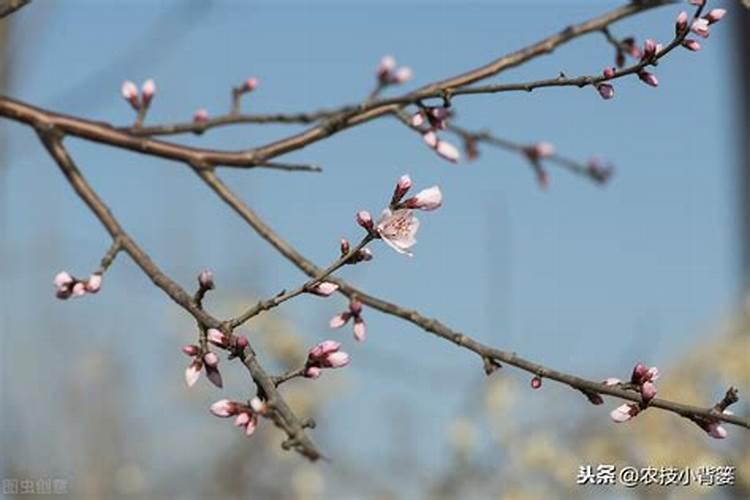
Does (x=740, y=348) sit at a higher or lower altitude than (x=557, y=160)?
higher

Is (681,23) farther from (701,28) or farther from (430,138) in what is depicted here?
(430,138)

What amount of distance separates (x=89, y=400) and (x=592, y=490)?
4.19 m

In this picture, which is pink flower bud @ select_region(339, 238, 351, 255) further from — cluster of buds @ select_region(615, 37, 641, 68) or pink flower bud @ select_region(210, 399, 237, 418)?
cluster of buds @ select_region(615, 37, 641, 68)

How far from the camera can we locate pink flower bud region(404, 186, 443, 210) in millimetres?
1550

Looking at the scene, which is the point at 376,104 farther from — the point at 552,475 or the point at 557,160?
the point at 552,475

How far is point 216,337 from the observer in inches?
60.6

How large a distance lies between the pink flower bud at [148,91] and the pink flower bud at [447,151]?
0.60 m

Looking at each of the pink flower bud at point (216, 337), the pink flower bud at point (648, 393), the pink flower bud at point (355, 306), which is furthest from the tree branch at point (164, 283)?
the pink flower bud at point (648, 393)

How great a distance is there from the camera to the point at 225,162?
7.52ft

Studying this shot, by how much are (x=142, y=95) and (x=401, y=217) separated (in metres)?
1.05

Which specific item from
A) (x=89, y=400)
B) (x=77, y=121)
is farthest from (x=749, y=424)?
(x=89, y=400)

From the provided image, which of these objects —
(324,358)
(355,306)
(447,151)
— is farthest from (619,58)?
(324,358)

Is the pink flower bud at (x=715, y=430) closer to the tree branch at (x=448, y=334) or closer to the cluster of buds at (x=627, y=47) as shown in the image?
the tree branch at (x=448, y=334)

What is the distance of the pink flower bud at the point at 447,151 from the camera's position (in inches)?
85.8
